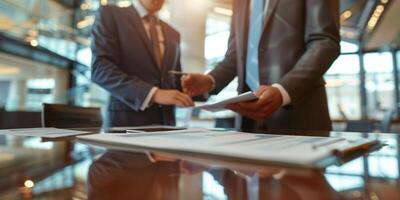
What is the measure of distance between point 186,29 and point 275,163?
4305mm

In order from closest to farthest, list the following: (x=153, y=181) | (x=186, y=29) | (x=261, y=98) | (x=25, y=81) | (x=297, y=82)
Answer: (x=153, y=181) → (x=261, y=98) → (x=297, y=82) → (x=25, y=81) → (x=186, y=29)

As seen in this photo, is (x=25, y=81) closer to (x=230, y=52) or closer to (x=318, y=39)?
(x=230, y=52)

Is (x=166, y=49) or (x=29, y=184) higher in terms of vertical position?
(x=166, y=49)

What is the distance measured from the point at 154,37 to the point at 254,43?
0.48m

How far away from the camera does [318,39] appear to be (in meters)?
0.95

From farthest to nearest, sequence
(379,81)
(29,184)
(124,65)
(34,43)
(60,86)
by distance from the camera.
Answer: (379,81)
(60,86)
(34,43)
(124,65)
(29,184)

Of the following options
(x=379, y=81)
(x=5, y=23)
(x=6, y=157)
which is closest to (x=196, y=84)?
(x=6, y=157)

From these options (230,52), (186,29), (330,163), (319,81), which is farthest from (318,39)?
(186,29)

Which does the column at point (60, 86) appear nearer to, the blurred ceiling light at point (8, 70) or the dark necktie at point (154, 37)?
the blurred ceiling light at point (8, 70)

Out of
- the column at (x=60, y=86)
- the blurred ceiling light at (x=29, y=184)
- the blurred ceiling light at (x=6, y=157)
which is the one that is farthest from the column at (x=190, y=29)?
the blurred ceiling light at (x=29, y=184)

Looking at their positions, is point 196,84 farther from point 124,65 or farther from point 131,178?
point 131,178

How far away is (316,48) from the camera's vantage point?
0.93 metres

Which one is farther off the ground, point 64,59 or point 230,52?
point 64,59

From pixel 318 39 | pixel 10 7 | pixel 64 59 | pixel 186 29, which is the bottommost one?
pixel 318 39
